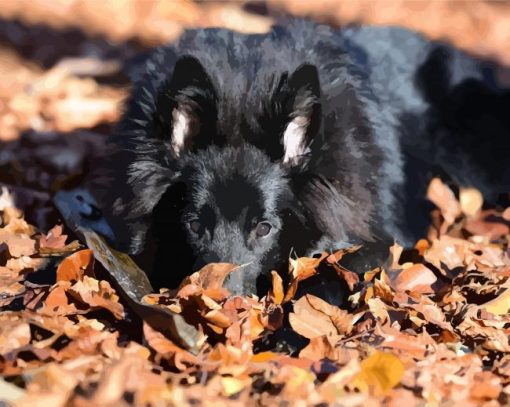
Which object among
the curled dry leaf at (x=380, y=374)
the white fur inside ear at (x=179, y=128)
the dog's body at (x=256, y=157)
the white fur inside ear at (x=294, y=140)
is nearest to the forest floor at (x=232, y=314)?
the curled dry leaf at (x=380, y=374)

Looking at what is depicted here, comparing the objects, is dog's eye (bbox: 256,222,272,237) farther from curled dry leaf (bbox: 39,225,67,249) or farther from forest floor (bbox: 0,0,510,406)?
curled dry leaf (bbox: 39,225,67,249)

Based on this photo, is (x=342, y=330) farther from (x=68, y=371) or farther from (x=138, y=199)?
(x=138, y=199)

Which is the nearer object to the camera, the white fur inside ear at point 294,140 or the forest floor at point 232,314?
the forest floor at point 232,314

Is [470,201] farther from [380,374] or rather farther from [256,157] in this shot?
[380,374]

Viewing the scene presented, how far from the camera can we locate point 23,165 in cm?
423

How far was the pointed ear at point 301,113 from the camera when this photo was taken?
299 centimetres

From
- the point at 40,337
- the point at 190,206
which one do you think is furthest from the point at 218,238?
the point at 40,337

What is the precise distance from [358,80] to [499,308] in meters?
1.47

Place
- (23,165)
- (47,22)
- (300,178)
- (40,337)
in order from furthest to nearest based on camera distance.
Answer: (47,22)
(23,165)
(300,178)
(40,337)

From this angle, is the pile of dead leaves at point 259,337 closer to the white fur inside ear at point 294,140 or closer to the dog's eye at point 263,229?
the dog's eye at point 263,229

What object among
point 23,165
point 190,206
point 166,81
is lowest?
point 23,165

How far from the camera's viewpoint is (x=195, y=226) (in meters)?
3.09

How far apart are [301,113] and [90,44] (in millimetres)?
2499

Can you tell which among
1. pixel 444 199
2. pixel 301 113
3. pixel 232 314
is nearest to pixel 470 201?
pixel 444 199
